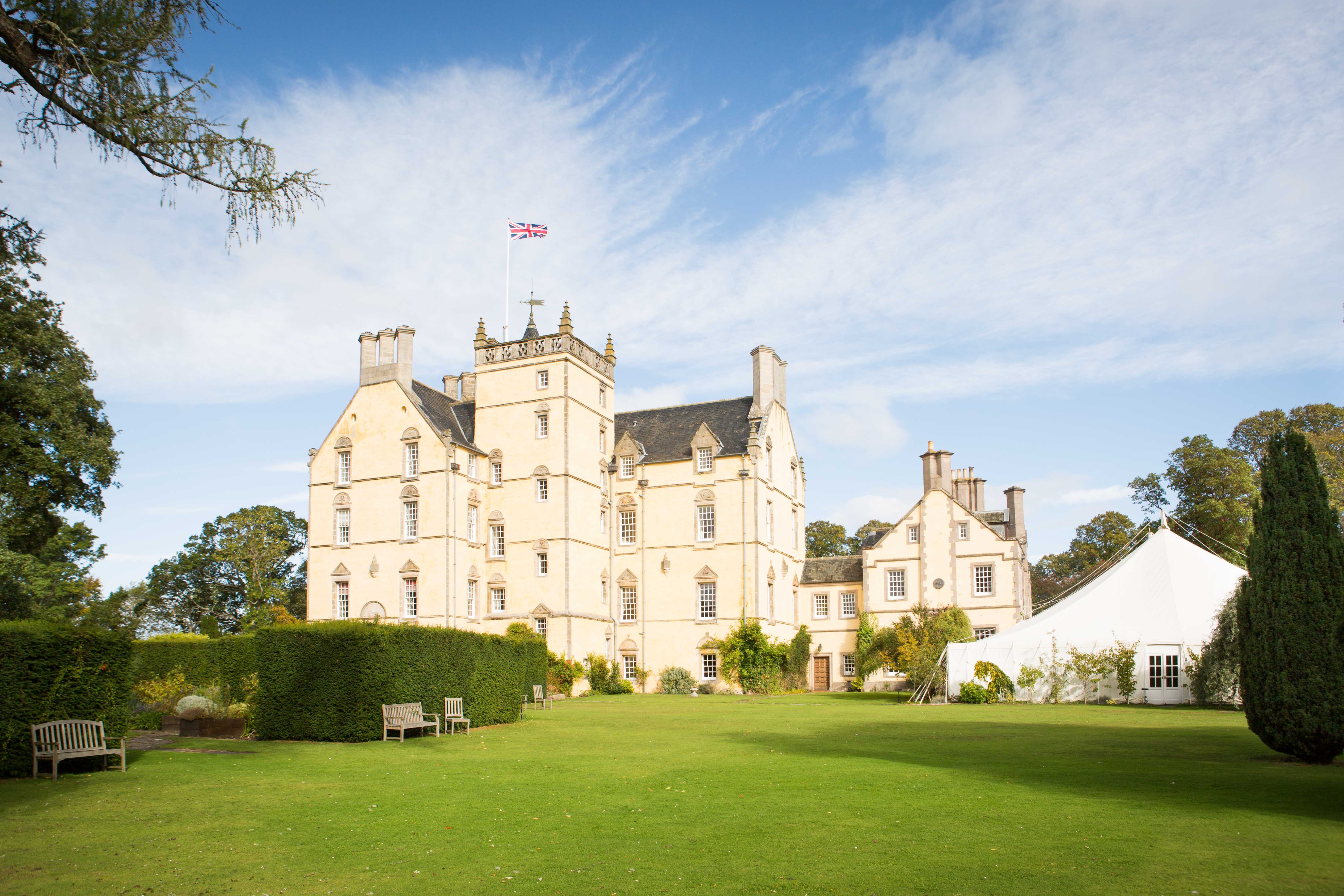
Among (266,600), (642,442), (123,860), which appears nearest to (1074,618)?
(642,442)

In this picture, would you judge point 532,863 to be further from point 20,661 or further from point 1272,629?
point 1272,629

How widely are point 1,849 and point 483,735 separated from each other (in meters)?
12.6

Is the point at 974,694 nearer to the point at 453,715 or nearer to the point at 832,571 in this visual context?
the point at 832,571

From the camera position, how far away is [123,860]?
850 centimetres

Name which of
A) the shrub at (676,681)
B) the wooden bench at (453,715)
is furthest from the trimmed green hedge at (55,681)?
the shrub at (676,681)

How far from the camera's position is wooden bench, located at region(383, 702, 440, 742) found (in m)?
19.3

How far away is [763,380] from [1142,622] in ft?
70.2

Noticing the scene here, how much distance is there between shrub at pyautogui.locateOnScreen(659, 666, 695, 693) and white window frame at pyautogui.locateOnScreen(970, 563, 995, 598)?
13.8m

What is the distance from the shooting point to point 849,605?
4722 centimetres

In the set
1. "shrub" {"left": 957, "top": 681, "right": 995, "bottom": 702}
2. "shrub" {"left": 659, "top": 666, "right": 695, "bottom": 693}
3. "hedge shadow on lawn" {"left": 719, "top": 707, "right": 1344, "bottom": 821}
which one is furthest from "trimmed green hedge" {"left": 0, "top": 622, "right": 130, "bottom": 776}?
"shrub" {"left": 659, "top": 666, "right": 695, "bottom": 693}

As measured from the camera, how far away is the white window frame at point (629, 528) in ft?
152

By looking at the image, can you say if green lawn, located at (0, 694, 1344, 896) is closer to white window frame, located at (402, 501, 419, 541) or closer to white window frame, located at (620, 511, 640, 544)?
white window frame, located at (402, 501, 419, 541)

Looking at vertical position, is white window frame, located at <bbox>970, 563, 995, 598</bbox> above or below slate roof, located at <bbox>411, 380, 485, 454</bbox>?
below

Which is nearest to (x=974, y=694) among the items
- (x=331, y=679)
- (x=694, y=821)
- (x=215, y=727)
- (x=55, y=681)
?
(x=331, y=679)
